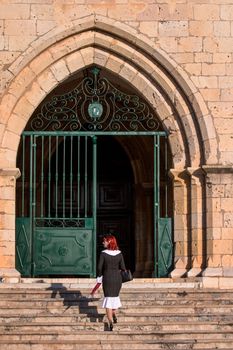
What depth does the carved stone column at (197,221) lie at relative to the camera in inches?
808

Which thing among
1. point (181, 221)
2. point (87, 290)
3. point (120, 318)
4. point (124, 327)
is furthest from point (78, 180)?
point (124, 327)

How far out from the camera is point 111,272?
17.5 meters

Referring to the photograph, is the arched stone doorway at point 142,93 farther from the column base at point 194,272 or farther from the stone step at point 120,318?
the stone step at point 120,318

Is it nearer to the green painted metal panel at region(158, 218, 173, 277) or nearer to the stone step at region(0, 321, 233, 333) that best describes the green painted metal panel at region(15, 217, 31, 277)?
the green painted metal panel at region(158, 218, 173, 277)

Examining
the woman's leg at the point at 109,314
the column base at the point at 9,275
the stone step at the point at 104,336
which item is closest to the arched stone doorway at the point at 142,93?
the column base at the point at 9,275

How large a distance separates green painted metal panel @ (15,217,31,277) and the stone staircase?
46.8 inches

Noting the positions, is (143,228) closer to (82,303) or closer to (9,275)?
(9,275)

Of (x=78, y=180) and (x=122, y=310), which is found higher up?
(x=78, y=180)

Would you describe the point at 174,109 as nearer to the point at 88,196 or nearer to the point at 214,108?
the point at 214,108

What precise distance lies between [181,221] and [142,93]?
2069mm

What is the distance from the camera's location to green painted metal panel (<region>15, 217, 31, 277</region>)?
20922mm

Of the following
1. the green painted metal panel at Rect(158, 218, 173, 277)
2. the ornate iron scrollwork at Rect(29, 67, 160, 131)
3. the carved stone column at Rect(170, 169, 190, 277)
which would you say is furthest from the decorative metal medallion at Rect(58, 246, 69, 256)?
the ornate iron scrollwork at Rect(29, 67, 160, 131)

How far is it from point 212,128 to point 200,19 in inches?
67.5

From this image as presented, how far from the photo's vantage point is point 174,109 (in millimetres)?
20750
